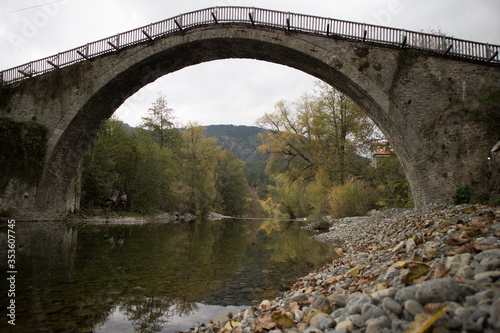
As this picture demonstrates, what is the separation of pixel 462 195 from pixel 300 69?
30.3 ft

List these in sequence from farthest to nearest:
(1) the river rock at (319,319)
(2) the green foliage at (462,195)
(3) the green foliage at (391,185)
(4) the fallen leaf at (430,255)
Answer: (3) the green foliage at (391,185)
(2) the green foliage at (462,195)
(4) the fallen leaf at (430,255)
(1) the river rock at (319,319)

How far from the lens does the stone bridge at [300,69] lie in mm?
11773

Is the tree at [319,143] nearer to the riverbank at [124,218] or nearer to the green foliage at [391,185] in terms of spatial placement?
the green foliage at [391,185]

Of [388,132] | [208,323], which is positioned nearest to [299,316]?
[208,323]

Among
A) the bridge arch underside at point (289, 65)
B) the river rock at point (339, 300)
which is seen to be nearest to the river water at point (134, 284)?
the river rock at point (339, 300)

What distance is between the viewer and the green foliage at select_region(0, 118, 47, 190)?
15.3m

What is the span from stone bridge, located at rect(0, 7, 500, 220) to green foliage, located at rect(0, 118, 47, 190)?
69mm

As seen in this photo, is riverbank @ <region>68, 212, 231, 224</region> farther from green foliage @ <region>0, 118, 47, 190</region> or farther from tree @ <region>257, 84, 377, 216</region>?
tree @ <region>257, 84, 377, 216</region>

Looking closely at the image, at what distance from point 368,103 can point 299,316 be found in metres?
12.9

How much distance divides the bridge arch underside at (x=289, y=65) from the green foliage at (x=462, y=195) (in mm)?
591

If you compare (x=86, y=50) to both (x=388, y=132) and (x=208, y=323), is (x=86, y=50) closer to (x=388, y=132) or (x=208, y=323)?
(x=388, y=132)

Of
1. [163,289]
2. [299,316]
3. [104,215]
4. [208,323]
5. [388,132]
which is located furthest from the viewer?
[104,215]

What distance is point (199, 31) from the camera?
15.1m

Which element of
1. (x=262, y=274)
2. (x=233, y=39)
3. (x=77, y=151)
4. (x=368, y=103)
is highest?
(x=233, y=39)
